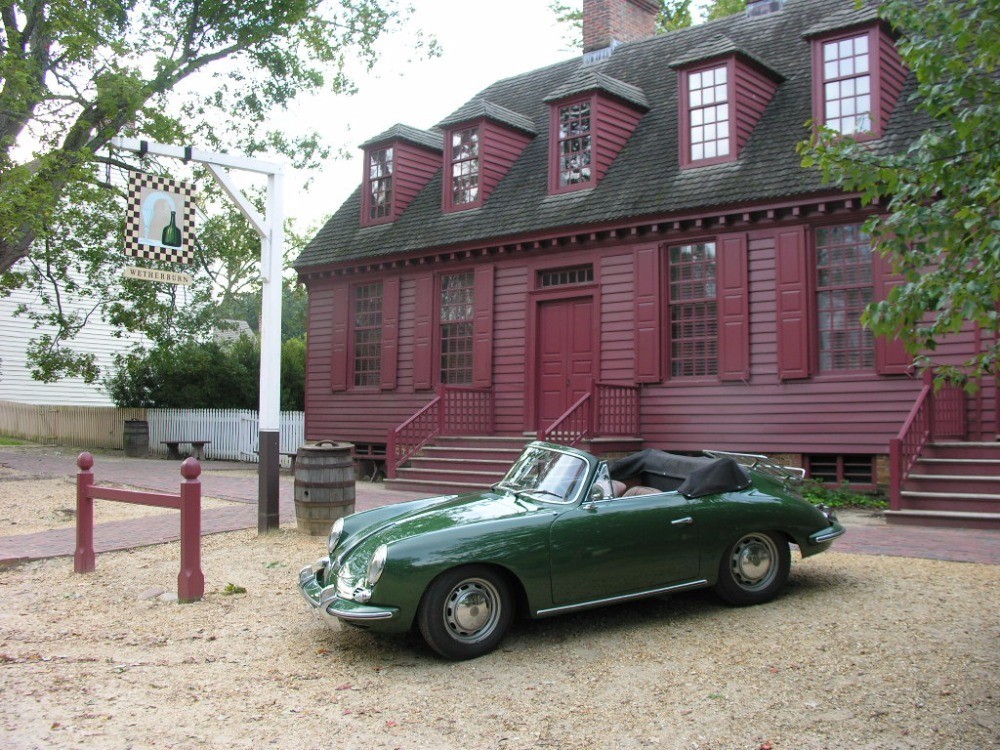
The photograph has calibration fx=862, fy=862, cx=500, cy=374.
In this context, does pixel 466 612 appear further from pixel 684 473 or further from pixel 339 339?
pixel 339 339

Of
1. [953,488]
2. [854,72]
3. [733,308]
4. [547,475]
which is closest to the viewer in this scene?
[547,475]

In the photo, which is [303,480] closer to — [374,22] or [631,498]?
[631,498]

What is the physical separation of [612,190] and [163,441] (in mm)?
14771

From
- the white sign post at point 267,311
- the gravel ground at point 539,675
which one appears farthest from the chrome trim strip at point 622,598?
the white sign post at point 267,311

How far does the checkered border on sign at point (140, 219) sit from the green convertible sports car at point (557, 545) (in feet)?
13.8

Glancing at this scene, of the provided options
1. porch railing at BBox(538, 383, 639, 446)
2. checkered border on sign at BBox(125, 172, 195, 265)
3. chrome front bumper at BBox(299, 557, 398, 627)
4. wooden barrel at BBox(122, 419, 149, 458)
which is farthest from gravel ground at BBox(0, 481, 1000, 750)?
wooden barrel at BBox(122, 419, 149, 458)

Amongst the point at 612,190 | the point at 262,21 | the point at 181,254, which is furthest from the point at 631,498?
the point at 262,21

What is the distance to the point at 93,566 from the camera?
25.9ft

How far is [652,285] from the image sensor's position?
540 inches

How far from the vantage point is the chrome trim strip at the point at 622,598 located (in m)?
5.50

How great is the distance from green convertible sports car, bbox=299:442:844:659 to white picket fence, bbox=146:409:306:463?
1503 centimetres

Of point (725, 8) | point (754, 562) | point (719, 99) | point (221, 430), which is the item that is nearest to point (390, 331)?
point (719, 99)

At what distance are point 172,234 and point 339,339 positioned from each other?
8.91 meters

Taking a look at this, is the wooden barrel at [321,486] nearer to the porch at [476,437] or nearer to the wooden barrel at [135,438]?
the porch at [476,437]
